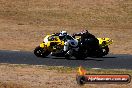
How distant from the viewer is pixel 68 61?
2991cm

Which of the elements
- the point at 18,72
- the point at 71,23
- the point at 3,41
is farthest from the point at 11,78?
the point at 71,23

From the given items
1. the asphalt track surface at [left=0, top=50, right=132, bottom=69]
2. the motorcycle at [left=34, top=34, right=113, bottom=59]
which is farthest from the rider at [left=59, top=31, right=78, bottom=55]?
the asphalt track surface at [left=0, top=50, right=132, bottom=69]

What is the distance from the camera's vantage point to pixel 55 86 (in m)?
22.0

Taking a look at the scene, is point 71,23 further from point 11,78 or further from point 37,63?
point 11,78

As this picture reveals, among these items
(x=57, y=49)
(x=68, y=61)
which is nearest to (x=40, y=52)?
(x=57, y=49)

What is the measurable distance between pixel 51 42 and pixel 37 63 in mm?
2214

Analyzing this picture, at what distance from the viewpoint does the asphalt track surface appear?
1134 inches

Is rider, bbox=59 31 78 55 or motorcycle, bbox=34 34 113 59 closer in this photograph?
rider, bbox=59 31 78 55

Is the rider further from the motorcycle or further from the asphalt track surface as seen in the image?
the asphalt track surface

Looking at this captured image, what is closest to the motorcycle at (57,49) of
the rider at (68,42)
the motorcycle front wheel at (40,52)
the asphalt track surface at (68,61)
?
the motorcycle front wheel at (40,52)

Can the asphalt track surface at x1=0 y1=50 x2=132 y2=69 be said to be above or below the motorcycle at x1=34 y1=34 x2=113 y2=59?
below

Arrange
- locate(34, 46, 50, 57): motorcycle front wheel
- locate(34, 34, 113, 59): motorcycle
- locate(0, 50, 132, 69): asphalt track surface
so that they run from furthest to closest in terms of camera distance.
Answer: locate(34, 46, 50, 57): motorcycle front wheel → locate(34, 34, 113, 59): motorcycle → locate(0, 50, 132, 69): asphalt track surface

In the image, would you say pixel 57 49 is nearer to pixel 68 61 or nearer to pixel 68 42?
pixel 68 42

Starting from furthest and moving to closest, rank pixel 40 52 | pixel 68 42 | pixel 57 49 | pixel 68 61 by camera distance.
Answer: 1. pixel 40 52
2. pixel 57 49
3. pixel 68 42
4. pixel 68 61
